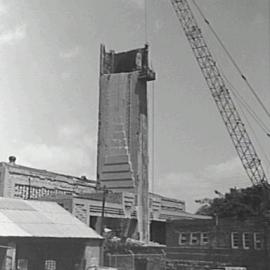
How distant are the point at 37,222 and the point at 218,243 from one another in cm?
833

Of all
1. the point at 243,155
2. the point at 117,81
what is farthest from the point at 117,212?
the point at 117,81

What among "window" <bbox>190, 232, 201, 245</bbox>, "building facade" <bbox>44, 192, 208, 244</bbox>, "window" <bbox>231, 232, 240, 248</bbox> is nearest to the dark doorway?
"building facade" <bbox>44, 192, 208, 244</bbox>

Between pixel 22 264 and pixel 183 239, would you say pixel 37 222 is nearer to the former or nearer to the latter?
pixel 22 264

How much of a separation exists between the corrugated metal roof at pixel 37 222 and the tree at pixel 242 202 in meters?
11.8

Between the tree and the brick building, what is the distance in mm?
5466

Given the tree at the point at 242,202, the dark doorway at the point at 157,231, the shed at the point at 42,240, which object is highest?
the tree at the point at 242,202

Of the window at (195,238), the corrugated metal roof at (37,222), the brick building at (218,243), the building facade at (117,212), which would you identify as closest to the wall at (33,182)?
the building facade at (117,212)

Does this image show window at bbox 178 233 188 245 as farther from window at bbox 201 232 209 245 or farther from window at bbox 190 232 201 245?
window at bbox 201 232 209 245

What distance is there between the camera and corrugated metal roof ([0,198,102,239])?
1339 centimetres

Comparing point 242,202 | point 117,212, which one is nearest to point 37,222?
point 117,212

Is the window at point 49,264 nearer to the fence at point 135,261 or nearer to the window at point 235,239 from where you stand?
the fence at point 135,261

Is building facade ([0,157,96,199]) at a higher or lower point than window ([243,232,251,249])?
higher

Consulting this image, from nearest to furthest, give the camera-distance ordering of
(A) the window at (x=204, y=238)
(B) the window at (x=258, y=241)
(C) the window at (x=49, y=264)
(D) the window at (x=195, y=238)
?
(C) the window at (x=49, y=264)
(B) the window at (x=258, y=241)
(A) the window at (x=204, y=238)
(D) the window at (x=195, y=238)

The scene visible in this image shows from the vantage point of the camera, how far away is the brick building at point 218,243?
63.7 ft
